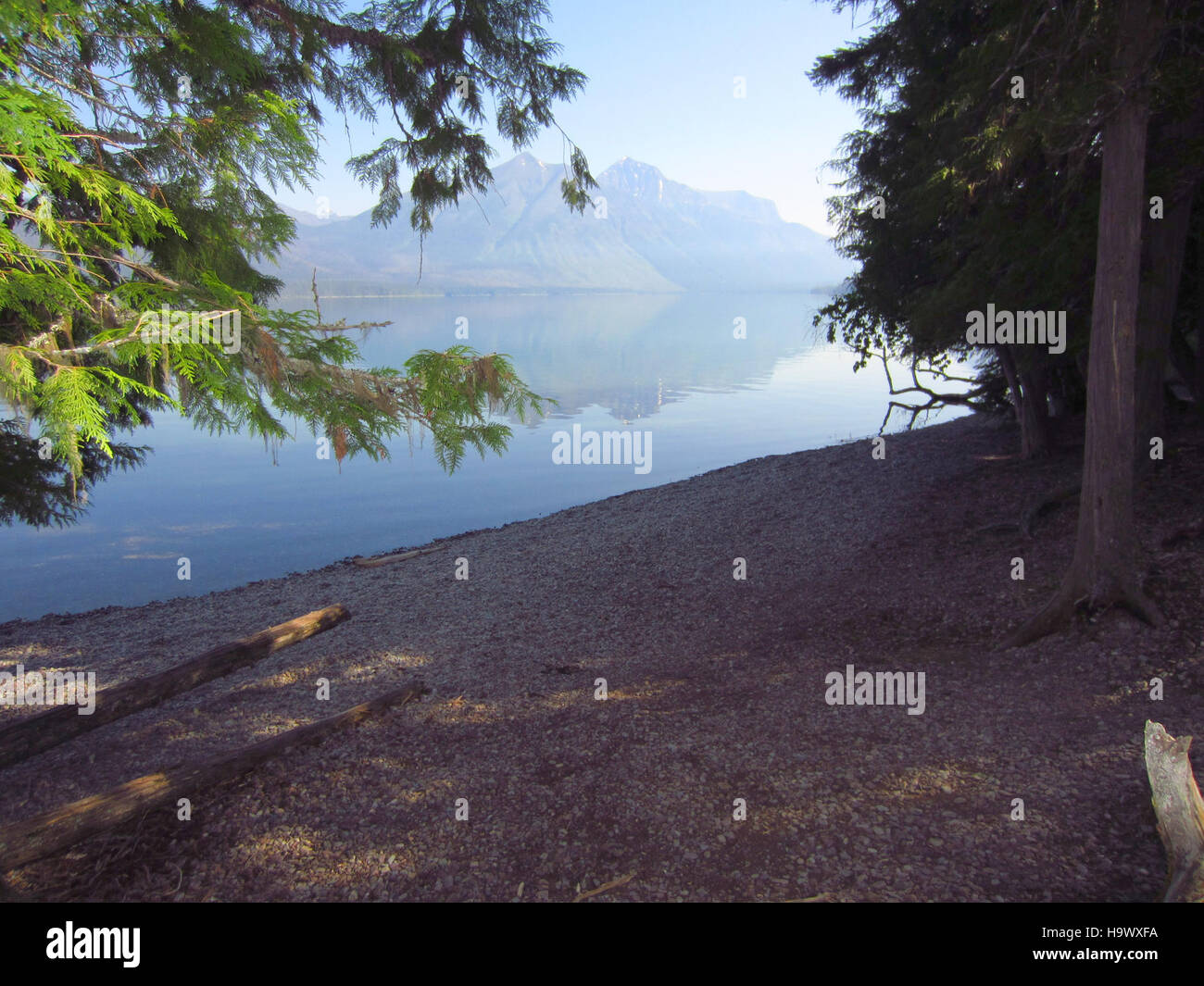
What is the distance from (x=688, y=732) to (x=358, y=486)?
16.7 m

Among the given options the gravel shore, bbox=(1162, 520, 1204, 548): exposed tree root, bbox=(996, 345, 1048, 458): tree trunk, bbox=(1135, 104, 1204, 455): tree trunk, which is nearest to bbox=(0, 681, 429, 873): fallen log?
the gravel shore

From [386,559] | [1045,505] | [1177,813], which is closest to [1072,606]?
[1045,505]

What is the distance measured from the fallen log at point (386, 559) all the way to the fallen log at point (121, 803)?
7883 millimetres

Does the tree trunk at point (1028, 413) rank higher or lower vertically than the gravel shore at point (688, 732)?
higher

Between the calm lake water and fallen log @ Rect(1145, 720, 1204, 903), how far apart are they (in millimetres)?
6361

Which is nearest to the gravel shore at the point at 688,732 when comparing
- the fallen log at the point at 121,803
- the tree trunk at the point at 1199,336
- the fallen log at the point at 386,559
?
the fallen log at the point at 121,803

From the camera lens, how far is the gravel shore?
3.83m

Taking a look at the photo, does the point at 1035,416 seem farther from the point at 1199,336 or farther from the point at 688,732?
the point at 688,732

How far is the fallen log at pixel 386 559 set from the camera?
13016mm

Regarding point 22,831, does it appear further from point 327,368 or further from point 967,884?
point 967,884

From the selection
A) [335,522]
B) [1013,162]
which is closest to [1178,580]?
[1013,162]

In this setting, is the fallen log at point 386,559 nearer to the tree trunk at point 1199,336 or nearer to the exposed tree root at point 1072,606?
the exposed tree root at point 1072,606

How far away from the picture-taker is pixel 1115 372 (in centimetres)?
612

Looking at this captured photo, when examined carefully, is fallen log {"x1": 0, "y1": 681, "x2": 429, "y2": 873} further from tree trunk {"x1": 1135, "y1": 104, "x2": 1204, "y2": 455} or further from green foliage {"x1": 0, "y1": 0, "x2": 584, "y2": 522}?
tree trunk {"x1": 1135, "y1": 104, "x2": 1204, "y2": 455}
